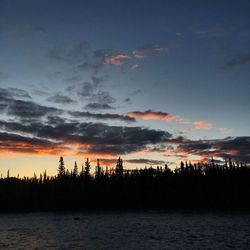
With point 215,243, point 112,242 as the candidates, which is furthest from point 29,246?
point 215,243

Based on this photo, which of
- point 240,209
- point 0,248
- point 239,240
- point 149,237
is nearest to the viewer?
point 0,248

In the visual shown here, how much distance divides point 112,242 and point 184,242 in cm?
1583

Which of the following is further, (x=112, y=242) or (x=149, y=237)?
(x=149, y=237)

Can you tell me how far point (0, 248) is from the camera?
225ft

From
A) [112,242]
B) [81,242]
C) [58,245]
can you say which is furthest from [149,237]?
[58,245]

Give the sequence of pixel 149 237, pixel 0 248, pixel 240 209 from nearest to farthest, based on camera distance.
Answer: pixel 0 248 → pixel 149 237 → pixel 240 209

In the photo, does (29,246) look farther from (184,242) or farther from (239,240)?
(239,240)

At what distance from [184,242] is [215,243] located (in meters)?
6.46

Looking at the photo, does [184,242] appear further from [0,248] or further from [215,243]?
[0,248]

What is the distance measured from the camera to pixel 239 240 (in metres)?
73.4

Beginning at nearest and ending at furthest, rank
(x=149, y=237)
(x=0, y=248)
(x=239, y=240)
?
(x=0, y=248), (x=239, y=240), (x=149, y=237)

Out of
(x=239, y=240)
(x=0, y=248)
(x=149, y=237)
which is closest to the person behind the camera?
(x=0, y=248)

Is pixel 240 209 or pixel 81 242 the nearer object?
pixel 81 242

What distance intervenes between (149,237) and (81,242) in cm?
1676
